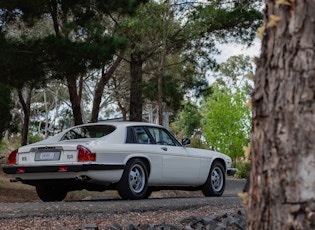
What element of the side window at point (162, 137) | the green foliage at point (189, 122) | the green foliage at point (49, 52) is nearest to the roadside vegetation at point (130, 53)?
the green foliage at point (49, 52)

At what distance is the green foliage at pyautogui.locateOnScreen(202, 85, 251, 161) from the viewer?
117 feet

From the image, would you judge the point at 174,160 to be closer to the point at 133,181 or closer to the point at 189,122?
the point at 133,181

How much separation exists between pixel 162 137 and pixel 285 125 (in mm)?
9280

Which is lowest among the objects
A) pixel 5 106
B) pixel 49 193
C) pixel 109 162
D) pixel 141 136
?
pixel 49 193

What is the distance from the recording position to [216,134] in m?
36.4

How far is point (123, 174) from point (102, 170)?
0.45 meters

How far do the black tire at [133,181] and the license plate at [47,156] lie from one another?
115cm

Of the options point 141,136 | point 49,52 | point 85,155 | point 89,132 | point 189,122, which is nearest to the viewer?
point 85,155

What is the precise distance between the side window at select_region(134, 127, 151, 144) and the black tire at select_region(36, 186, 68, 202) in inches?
74.2

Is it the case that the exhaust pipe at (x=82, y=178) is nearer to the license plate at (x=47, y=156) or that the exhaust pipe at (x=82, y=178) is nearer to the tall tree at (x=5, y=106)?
the license plate at (x=47, y=156)

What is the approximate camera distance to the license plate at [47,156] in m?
10.1

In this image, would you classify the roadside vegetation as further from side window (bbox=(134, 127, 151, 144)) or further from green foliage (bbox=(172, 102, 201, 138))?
green foliage (bbox=(172, 102, 201, 138))

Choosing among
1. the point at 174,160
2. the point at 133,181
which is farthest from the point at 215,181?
the point at 133,181

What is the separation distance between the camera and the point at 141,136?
11.0 metres
